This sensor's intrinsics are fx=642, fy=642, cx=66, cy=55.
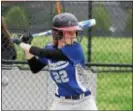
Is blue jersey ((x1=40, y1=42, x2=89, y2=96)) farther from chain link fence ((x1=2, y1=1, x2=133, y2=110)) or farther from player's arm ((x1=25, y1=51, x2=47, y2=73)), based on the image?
chain link fence ((x1=2, y1=1, x2=133, y2=110))

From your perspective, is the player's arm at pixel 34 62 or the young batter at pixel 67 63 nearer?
the young batter at pixel 67 63

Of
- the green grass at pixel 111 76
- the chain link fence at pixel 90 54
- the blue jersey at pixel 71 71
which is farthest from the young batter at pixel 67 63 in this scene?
the green grass at pixel 111 76

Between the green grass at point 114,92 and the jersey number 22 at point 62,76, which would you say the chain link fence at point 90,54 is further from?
the jersey number 22 at point 62,76

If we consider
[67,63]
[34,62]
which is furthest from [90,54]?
[67,63]

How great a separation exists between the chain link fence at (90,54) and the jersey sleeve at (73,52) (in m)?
1.27

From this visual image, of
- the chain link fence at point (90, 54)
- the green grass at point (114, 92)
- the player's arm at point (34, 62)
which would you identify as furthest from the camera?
the green grass at point (114, 92)

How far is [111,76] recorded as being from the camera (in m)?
10.3

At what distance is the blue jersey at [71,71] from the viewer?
6.26 meters

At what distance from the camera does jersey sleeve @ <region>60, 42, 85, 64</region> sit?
20.4 ft

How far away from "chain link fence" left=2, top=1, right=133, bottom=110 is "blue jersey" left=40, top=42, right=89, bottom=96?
1.23 m

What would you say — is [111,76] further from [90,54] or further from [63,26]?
[63,26]

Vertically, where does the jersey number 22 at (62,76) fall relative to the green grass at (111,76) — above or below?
above

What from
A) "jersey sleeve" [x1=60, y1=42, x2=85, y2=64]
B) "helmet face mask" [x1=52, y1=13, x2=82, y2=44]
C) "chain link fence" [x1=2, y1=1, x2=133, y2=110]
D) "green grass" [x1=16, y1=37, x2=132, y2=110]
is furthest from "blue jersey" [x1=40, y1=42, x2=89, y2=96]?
"green grass" [x1=16, y1=37, x2=132, y2=110]

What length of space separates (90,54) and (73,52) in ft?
9.41
